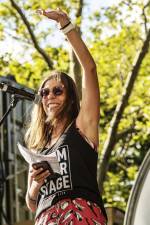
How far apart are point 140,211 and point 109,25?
31.2 ft

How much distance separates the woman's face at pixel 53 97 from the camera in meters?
2.98

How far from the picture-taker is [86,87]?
9.71 feet

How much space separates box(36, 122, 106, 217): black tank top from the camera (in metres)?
2.71

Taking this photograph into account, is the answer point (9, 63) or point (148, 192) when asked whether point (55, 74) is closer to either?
point (148, 192)

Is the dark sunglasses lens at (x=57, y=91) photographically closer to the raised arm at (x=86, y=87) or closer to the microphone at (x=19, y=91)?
the raised arm at (x=86, y=87)

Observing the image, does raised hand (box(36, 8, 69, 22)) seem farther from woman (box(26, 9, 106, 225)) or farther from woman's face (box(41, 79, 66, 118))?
woman's face (box(41, 79, 66, 118))

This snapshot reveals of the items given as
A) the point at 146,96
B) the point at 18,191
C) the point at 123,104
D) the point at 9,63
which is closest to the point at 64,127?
the point at 123,104

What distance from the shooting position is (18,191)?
1273 inches

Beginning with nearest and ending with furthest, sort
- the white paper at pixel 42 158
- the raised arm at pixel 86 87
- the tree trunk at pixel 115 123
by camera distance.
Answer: the white paper at pixel 42 158, the raised arm at pixel 86 87, the tree trunk at pixel 115 123

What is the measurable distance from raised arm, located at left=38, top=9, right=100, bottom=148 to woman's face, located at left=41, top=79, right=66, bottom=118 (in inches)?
3.9

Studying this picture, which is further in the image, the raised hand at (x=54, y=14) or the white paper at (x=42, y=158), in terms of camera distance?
the raised hand at (x=54, y=14)

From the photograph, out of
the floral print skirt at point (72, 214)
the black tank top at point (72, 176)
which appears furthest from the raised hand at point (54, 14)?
the floral print skirt at point (72, 214)

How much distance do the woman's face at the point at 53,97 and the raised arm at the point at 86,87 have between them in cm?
10

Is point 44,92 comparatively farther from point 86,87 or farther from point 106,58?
point 106,58
